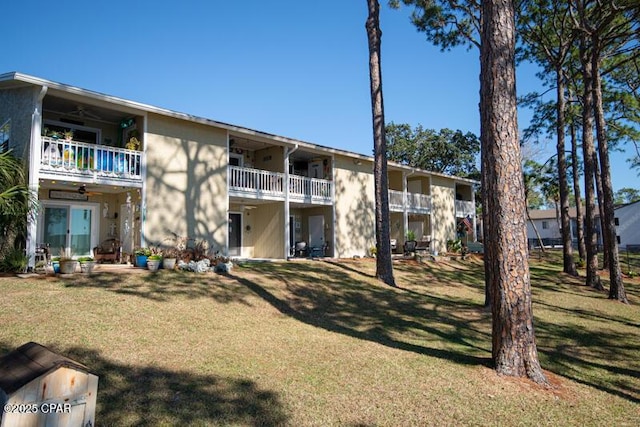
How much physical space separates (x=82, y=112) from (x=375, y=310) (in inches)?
450

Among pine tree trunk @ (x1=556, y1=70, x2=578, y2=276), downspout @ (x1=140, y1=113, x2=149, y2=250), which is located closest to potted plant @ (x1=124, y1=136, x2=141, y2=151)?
downspout @ (x1=140, y1=113, x2=149, y2=250)

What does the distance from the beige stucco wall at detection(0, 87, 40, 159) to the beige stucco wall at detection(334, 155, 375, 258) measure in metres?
12.9

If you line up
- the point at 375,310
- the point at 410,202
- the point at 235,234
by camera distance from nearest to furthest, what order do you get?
1. the point at 375,310
2. the point at 235,234
3. the point at 410,202

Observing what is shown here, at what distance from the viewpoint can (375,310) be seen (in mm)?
10656

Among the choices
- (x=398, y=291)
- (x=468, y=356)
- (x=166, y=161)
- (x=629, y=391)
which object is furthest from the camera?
(x=166, y=161)

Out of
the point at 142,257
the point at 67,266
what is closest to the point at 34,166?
the point at 67,266

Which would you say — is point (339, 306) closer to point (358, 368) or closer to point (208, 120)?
point (358, 368)

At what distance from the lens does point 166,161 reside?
47.1 ft

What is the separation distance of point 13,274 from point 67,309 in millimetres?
4007

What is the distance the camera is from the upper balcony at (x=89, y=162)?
1161 centimetres

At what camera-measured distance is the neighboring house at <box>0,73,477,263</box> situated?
12047 mm

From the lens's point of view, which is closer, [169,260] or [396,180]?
[169,260]

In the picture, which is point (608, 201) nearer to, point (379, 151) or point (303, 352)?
point (379, 151)

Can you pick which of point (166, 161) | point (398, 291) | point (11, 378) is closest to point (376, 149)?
point (398, 291)
